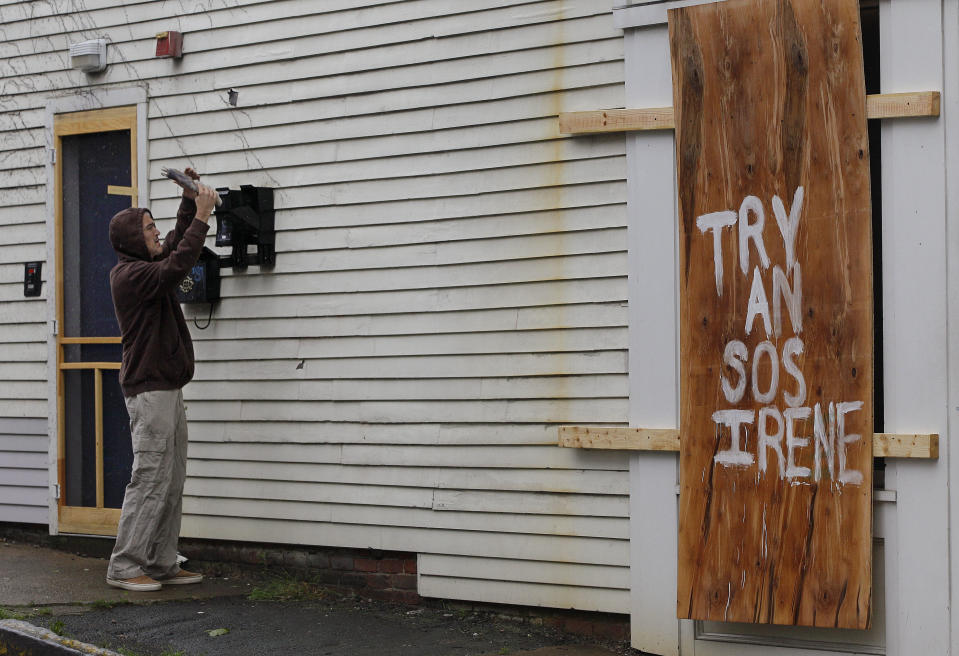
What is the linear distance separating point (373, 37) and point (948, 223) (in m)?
3.16

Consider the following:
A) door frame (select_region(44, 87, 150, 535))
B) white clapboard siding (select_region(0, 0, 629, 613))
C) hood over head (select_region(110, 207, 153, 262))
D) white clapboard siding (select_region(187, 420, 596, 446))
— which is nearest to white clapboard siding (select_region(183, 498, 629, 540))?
white clapboard siding (select_region(0, 0, 629, 613))

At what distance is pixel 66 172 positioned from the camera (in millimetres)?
7684

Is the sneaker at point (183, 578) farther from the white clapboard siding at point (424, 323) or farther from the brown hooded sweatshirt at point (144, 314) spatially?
the white clapboard siding at point (424, 323)

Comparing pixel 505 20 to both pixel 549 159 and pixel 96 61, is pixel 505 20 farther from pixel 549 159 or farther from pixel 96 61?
pixel 96 61

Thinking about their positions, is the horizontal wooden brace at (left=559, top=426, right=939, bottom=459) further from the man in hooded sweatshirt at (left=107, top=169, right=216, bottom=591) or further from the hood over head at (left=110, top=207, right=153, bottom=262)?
the hood over head at (left=110, top=207, right=153, bottom=262)

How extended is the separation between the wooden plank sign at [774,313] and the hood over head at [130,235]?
2.93 meters

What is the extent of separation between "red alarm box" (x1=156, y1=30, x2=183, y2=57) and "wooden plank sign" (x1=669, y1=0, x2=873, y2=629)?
3228 millimetres

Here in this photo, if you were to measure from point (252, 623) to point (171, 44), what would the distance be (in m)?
3.45

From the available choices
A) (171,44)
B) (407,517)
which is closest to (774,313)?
(407,517)

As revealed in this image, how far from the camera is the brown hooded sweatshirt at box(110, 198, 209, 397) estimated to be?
6.21m

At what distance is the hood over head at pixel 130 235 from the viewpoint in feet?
20.6

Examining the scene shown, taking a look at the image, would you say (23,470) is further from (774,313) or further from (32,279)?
(774,313)

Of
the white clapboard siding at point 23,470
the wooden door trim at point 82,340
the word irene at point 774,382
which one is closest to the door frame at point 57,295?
the wooden door trim at point 82,340

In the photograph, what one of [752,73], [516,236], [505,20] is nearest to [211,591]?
[516,236]
